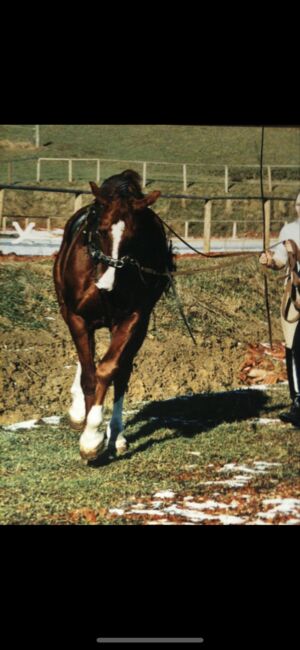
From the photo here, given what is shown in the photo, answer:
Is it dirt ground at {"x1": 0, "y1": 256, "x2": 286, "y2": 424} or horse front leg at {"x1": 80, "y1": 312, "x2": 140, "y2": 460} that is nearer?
horse front leg at {"x1": 80, "y1": 312, "x2": 140, "y2": 460}

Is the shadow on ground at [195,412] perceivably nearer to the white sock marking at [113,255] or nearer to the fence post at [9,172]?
the white sock marking at [113,255]

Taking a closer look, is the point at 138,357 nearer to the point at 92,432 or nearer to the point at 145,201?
the point at 92,432

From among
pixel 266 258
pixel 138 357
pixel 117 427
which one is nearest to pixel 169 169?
pixel 266 258

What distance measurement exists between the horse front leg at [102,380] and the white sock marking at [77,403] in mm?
97

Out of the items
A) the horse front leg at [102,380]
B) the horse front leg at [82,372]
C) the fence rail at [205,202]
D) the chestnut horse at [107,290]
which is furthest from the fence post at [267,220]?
the horse front leg at [82,372]

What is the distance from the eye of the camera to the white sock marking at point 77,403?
925cm

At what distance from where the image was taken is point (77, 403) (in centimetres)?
926

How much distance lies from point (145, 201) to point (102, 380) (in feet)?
3.64

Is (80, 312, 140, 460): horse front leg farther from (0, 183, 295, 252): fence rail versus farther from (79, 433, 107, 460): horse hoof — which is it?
(0, 183, 295, 252): fence rail

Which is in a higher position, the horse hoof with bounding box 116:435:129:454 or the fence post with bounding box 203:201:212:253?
the fence post with bounding box 203:201:212:253

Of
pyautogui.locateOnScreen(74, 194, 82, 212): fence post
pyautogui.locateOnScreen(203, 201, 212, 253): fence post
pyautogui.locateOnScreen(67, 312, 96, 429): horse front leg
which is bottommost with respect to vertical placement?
pyautogui.locateOnScreen(67, 312, 96, 429): horse front leg

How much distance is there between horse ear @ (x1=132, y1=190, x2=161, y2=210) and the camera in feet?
29.1

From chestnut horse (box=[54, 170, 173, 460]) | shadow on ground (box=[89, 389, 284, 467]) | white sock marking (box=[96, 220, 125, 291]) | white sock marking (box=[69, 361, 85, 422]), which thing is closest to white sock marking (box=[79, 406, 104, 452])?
chestnut horse (box=[54, 170, 173, 460])
